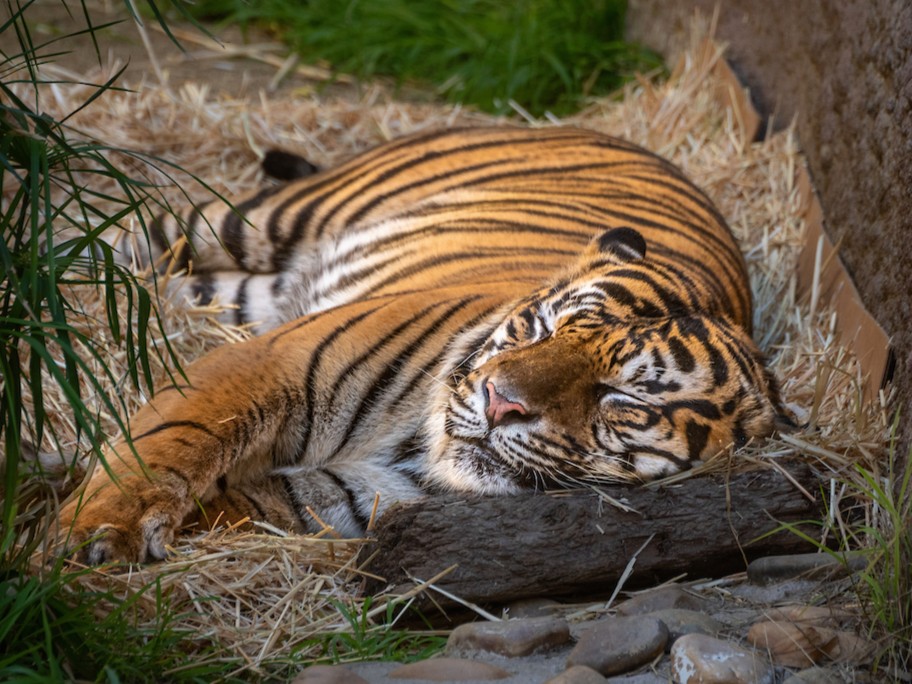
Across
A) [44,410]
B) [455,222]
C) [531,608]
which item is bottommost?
[531,608]

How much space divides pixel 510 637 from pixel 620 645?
0.21 m

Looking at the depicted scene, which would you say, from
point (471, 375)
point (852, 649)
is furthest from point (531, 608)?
point (852, 649)

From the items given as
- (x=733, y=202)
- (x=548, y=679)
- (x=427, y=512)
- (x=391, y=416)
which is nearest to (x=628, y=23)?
(x=733, y=202)

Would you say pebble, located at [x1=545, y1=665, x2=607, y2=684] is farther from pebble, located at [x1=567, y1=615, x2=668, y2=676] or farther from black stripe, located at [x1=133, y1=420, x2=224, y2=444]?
black stripe, located at [x1=133, y1=420, x2=224, y2=444]

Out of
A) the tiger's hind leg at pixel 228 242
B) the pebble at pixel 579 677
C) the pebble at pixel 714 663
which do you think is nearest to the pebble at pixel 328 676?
the pebble at pixel 579 677

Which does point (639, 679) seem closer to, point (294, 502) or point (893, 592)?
point (893, 592)

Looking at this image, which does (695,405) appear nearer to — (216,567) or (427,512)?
Result: (427,512)

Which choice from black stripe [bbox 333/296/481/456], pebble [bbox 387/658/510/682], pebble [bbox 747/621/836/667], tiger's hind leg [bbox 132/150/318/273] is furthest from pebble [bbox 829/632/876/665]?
tiger's hind leg [bbox 132/150/318/273]

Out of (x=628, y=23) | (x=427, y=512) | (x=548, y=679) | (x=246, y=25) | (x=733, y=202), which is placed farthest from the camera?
(x=246, y=25)

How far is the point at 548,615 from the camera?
7.68 ft

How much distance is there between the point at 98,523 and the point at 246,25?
4.97 metres

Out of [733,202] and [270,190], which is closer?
[270,190]

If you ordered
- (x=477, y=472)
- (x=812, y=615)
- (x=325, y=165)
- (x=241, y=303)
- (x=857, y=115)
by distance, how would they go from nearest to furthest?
(x=812, y=615) → (x=477, y=472) → (x=857, y=115) → (x=241, y=303) → (x=325, y=165)

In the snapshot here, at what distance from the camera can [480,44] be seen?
5.99m
